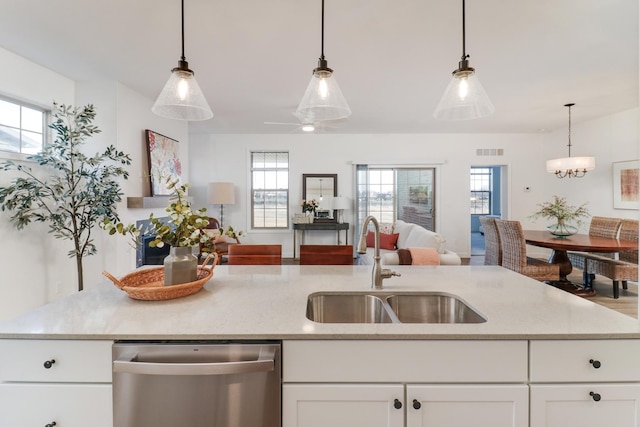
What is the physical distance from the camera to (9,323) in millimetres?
1120

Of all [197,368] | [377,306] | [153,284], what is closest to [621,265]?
[377,306]

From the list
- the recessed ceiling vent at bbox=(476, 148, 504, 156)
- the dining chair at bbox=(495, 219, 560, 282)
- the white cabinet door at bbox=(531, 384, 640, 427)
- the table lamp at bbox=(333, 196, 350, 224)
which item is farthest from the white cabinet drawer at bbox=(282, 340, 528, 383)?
the recessed ceiling vent at bbox=(476, 148, 504, 156)

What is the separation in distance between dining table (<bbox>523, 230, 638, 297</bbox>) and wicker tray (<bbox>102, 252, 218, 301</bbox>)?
392cm

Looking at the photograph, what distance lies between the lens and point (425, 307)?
1536 millimetres

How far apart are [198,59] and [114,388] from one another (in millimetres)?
2833

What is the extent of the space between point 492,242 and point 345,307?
3.55 m

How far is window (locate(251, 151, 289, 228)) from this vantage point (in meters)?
6.24

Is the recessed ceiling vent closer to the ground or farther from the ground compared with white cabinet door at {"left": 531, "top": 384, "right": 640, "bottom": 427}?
farther from the ground

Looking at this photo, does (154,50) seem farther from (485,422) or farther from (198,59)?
(485,422)

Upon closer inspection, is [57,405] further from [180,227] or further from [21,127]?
[21,127]

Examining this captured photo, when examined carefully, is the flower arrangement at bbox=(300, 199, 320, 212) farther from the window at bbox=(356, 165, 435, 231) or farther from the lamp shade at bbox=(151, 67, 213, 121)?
the lamp shade at bbox=(151, 67, 213, 121)

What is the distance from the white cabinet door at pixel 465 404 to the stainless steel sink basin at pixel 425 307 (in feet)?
1.38

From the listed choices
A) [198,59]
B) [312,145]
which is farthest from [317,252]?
[312,145]

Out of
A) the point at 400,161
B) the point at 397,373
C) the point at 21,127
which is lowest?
the point at 397,373
